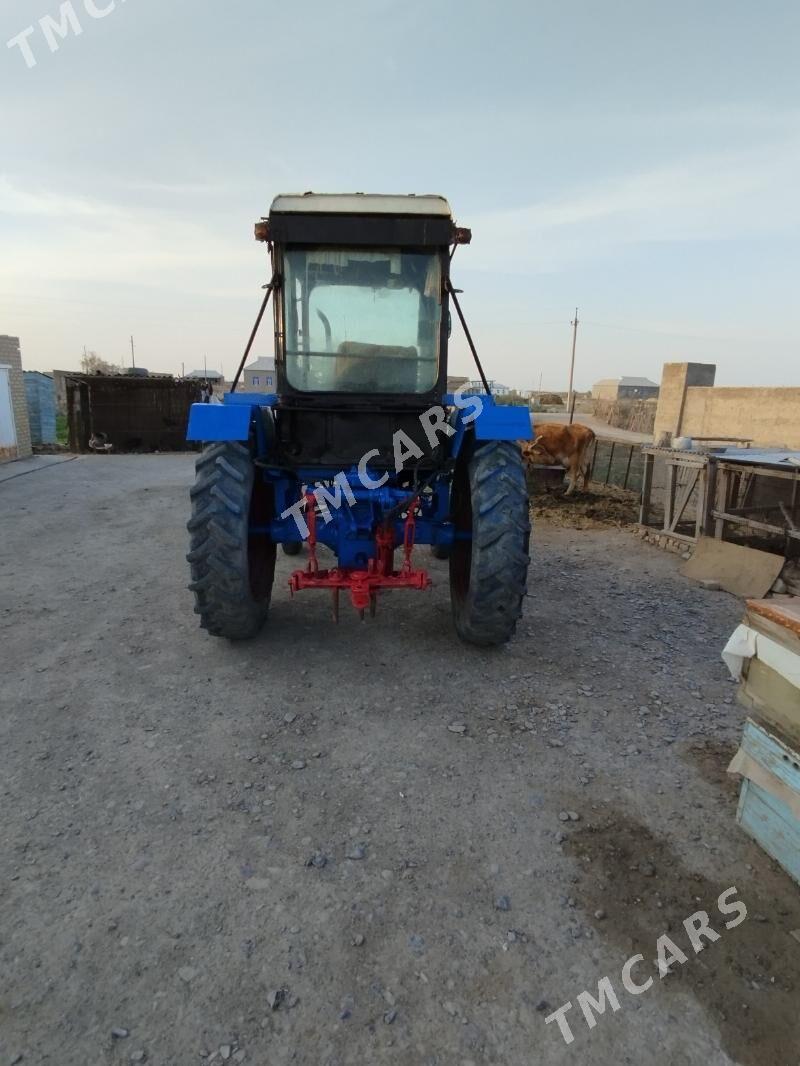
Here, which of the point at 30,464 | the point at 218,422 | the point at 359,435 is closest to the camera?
the point at 218,422

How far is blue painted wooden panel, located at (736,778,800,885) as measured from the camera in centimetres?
222

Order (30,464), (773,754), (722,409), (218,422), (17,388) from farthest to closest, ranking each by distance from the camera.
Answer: (17,388), (30,464), (722,409), (218,422), (773,754)

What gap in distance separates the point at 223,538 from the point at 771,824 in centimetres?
302

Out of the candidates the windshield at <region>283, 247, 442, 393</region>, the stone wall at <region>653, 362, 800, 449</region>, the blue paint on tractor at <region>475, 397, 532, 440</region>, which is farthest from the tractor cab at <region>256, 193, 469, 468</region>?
the stone wall at <region>653, 362, 800, 449</region>

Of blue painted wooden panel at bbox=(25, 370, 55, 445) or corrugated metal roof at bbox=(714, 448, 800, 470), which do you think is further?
blue painted wooden panel at bbox=(25, 370, 55, 445)

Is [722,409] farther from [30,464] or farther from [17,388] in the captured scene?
[17,388]

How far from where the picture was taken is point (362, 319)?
395 centimetres

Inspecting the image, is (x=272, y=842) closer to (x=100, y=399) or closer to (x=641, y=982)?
(x=641, y=982)

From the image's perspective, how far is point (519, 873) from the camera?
2.26 m

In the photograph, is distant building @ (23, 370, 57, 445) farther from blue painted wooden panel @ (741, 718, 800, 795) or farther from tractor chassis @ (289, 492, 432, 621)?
blue painted wooden panel @ (741, 718, 800, 795)

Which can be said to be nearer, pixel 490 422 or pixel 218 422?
pixel 218 422

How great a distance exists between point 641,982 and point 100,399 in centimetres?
1713

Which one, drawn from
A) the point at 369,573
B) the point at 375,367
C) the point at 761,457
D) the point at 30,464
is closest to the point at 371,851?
the point at 369,573

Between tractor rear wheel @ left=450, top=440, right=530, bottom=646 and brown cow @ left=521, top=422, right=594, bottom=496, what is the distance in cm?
594
